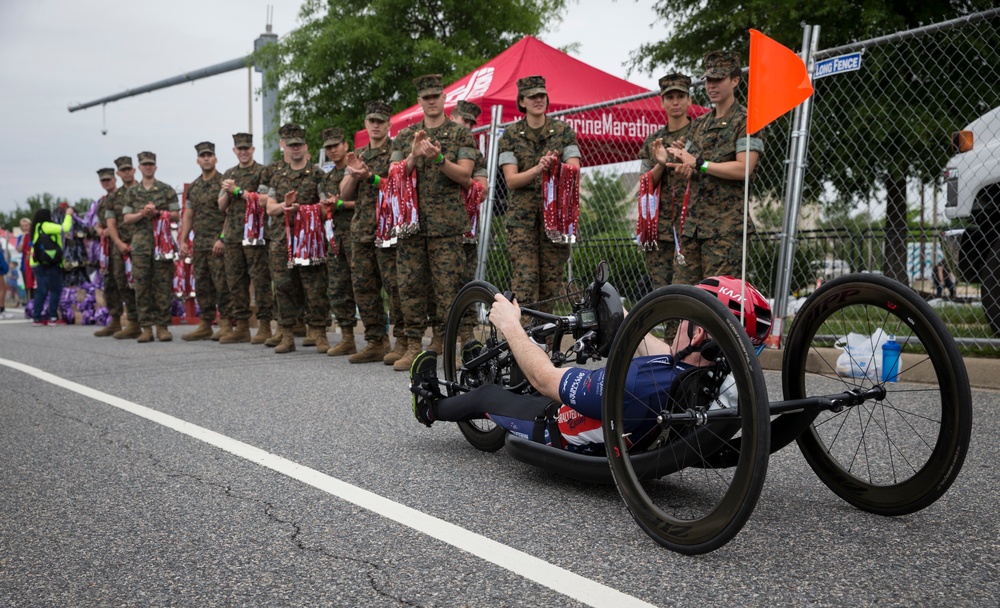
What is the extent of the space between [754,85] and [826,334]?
153 centimetres

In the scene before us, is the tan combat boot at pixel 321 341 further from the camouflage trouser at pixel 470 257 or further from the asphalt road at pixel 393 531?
the asphalt road at pixel 393 531

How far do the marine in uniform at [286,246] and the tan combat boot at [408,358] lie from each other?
5.65 feet

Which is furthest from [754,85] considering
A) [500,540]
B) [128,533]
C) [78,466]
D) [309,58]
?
[309,58]

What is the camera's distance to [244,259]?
35.4 ft

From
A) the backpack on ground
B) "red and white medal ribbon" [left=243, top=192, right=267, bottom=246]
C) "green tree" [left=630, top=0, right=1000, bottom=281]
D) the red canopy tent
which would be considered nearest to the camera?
"green tree" [left=630, top=0, right=1000, bottom=281]

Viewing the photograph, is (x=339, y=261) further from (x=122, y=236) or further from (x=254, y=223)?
(x=122, y=236)

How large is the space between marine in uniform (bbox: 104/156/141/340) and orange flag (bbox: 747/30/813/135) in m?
9.75

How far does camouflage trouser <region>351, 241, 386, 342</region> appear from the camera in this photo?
8750mm

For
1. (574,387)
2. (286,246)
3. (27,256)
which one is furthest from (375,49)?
(574,387)

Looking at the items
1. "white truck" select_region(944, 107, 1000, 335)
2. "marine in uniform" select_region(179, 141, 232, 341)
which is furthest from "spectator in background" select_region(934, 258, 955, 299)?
"marine in uniform" select_region(179, 141, 232, 341)

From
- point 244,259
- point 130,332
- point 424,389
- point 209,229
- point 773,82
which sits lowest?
point 130,332

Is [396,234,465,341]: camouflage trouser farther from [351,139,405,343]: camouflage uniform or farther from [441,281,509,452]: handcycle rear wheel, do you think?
[441,281,509,452]: handcycle rear wheel

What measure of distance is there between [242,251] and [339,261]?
2022mm

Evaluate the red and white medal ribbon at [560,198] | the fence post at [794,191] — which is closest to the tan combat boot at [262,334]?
the red and white medal ribbon at [560,198]
